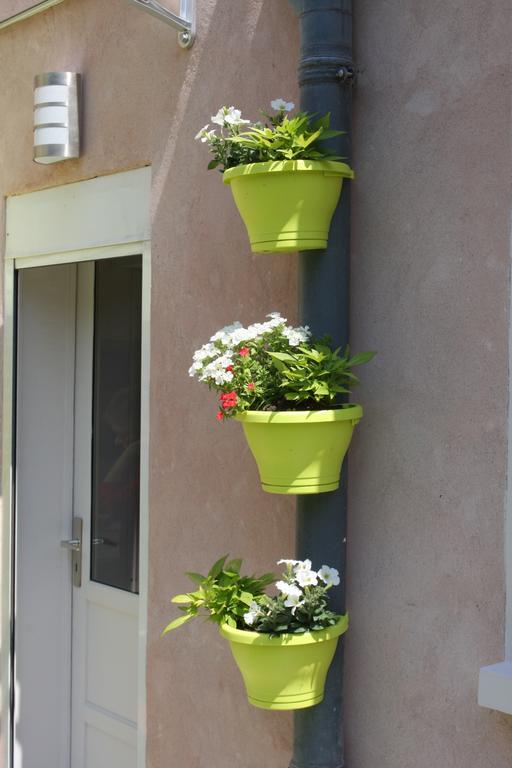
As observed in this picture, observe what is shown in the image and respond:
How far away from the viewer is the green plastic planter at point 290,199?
246 centimetres

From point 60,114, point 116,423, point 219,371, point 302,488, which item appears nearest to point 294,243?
point 219,371

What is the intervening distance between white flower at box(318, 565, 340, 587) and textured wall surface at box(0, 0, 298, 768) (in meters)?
0.40

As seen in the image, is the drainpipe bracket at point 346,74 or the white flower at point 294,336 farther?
the drainpipe bracket at point 346,74

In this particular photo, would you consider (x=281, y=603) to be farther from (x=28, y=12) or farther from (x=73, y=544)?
(x=28, y=12)

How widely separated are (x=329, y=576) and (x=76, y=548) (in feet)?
6.96

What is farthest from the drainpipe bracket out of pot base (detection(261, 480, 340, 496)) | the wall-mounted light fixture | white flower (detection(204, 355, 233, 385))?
the wall-mounted light fixture

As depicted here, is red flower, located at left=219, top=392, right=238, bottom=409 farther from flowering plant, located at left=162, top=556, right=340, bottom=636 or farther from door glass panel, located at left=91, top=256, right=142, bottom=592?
door glass panel, located at left=91, top=256, right=142, bottom=592

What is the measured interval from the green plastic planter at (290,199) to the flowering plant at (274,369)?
0.21 m

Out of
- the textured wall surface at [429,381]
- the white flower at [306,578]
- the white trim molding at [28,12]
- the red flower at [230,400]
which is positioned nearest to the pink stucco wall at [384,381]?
the textured wall surface at [429,381]

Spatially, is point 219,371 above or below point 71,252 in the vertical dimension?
below

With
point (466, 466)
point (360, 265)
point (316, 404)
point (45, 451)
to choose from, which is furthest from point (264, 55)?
point (45, 451)

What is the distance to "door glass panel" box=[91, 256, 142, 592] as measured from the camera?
4.09 m

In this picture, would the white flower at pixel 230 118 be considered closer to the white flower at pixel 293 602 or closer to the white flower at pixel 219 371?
the white flower at pixel 219 371

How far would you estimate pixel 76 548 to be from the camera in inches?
172
